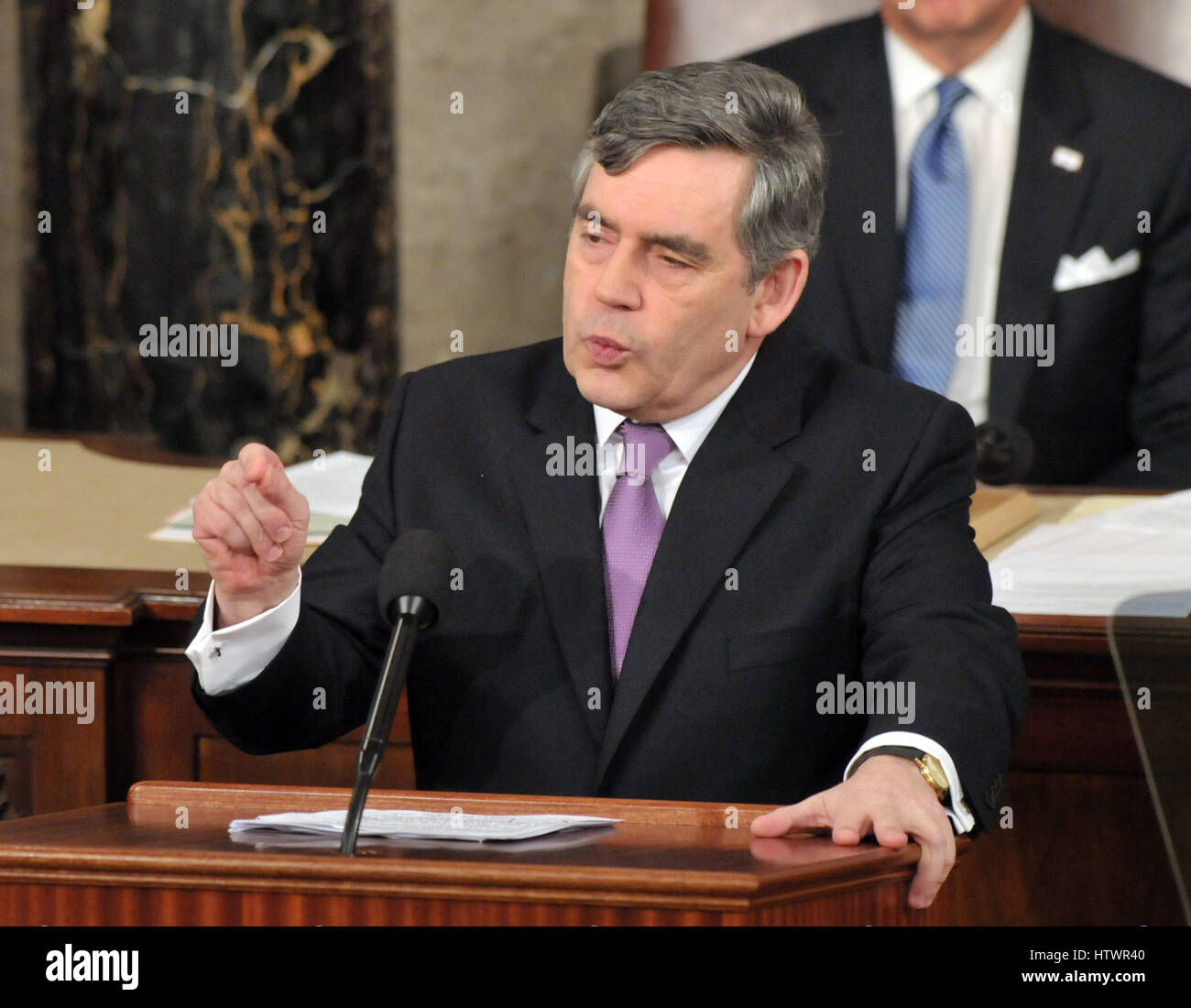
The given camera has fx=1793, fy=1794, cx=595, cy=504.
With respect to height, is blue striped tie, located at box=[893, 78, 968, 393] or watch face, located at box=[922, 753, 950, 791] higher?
blue striped tie, located at box=[893, 78, 968, 393]

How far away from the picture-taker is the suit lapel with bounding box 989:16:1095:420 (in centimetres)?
423

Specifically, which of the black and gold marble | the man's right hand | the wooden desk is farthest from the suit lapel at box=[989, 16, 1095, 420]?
the man's right hand

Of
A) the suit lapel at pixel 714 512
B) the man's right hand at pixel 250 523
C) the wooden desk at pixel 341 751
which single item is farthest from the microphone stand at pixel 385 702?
the wooden desk at pixel 341 751

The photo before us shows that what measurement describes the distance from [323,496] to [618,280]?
105 cm

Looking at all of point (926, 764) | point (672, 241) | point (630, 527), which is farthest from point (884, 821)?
point (672, 241)

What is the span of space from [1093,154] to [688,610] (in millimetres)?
2820

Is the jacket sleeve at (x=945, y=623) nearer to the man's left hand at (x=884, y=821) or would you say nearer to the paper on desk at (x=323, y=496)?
the man's left hand at (x=884, y=821)

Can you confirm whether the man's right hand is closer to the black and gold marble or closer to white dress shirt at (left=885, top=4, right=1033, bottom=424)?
white dress shirt at (left=885, top=4, right=1033, bottom=424)

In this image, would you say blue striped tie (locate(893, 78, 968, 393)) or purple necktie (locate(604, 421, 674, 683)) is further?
blue striped tie (locate(893, 78, 968, 393))

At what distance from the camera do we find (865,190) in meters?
4.29

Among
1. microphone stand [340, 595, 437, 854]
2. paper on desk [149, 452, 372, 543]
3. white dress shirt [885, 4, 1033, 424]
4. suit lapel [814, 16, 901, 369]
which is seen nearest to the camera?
microphone stand [340, 595, 437, 854]

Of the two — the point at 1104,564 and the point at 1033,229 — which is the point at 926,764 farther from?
the point at 1033,229

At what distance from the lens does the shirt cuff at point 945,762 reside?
169cm

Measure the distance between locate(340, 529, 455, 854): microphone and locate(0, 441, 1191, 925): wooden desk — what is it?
0.83m
